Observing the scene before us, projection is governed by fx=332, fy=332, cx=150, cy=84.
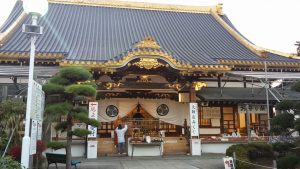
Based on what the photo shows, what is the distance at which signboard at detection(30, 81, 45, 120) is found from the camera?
29.5ft

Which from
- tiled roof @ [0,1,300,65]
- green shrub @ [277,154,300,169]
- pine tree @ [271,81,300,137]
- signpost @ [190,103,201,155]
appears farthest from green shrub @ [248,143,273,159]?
tiled roof @ [0,1,300,65]

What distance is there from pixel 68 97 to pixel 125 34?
11499mm

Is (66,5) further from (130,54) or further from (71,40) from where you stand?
(130,54)

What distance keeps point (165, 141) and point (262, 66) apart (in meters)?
7.06

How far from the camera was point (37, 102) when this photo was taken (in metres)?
9.51

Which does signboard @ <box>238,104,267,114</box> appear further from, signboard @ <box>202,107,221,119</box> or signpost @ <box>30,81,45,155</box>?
signpost @ <box>30,81,45,155</box>

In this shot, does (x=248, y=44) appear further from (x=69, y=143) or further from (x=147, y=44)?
(x=69, y=143)

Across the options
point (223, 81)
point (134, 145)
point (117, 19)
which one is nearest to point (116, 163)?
point (134, 145)

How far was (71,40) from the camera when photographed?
19.8m

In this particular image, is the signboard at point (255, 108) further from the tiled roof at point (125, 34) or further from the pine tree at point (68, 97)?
the pine tree at point (68, 97)

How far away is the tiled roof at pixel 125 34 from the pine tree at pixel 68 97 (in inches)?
204

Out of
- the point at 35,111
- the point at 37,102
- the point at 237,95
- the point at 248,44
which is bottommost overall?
the point at 35,111

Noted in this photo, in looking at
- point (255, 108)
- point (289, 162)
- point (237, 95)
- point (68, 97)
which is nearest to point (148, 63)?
point (237, 95)

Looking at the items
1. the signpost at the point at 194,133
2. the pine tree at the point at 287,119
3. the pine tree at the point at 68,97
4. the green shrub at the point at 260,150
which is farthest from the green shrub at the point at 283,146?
the pine tree at the point at 68,97
